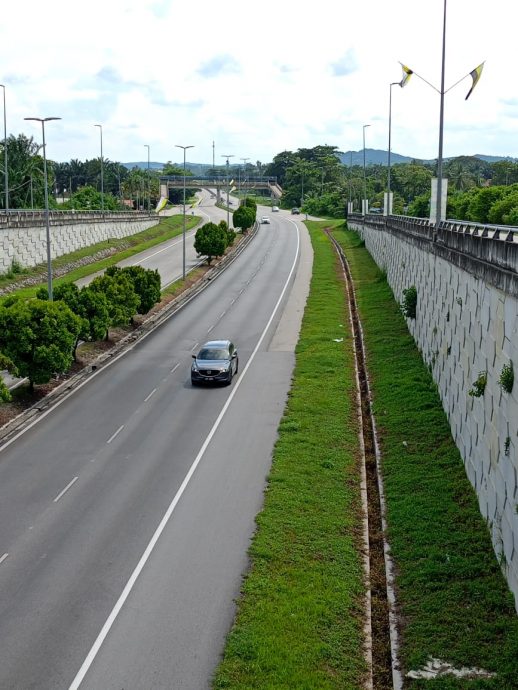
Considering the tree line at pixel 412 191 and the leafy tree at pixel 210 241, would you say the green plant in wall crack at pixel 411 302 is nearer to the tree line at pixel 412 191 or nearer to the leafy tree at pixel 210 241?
the tree line at pixel 412 191

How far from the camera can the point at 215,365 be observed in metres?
36.2

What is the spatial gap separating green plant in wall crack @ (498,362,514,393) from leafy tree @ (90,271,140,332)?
28.1 meters

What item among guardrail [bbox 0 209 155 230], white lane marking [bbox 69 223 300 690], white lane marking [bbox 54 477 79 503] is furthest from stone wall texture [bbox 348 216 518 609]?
guardrail [bbox 0 209 155 230]

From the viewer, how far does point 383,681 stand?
47.6 feet

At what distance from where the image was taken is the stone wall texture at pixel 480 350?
17.4 metres

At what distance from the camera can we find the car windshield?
37.3 metres

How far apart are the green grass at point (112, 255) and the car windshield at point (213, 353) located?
21102mm

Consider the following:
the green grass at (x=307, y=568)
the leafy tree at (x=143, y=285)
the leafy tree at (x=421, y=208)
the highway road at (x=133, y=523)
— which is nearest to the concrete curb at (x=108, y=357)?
the highway road at (x=133, y=523)

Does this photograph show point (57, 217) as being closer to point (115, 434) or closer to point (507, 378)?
point (115, 434)

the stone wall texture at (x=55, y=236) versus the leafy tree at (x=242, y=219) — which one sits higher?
the leafy tree at (x=242, y=219)

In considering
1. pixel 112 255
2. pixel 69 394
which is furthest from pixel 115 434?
pixel 112 255

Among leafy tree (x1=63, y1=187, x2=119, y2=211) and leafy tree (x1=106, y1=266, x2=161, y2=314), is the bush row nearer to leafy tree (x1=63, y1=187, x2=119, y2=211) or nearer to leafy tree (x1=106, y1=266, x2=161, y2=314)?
leafy tree (x1=106, y1=266, x2=161, y2=314)

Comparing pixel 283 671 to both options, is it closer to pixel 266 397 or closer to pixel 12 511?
pixel 12 511

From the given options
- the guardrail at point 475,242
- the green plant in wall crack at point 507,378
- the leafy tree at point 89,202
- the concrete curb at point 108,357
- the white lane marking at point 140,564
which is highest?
the leafy tree at point 89,202
